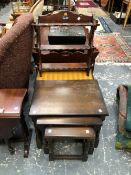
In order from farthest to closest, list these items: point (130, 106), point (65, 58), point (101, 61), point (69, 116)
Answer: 1. point (101, 61)
2. point (65, 58)
3. point (130, 106)
4. point (69, 116)

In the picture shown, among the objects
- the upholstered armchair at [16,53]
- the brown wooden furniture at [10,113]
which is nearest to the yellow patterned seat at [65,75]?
the upholstered armchair at [16,53]

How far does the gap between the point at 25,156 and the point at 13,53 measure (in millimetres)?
785

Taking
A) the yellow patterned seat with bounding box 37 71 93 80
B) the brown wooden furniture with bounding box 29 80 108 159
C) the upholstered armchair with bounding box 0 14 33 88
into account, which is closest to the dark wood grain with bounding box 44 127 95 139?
the brown wooden furniture with bounding box 29 80 108 159

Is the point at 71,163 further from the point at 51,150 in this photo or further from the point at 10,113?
the point at 10,113

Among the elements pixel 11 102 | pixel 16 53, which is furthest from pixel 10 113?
pixel 16 53

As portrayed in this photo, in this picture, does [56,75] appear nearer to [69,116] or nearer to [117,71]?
[69,116]

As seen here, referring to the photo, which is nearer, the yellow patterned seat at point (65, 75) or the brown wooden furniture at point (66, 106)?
the brown wooden furniture at point (66, 106)

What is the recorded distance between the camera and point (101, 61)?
2730mm

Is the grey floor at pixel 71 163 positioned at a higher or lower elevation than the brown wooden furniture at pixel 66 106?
lower

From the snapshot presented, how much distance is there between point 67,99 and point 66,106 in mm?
77

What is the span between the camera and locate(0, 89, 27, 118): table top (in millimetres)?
1183

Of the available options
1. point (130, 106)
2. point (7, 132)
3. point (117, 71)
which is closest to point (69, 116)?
point (7, 132)

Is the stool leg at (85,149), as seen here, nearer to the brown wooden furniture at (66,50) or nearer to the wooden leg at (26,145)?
the wooden leg at (26,145)

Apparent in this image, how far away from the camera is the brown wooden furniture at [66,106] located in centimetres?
123
